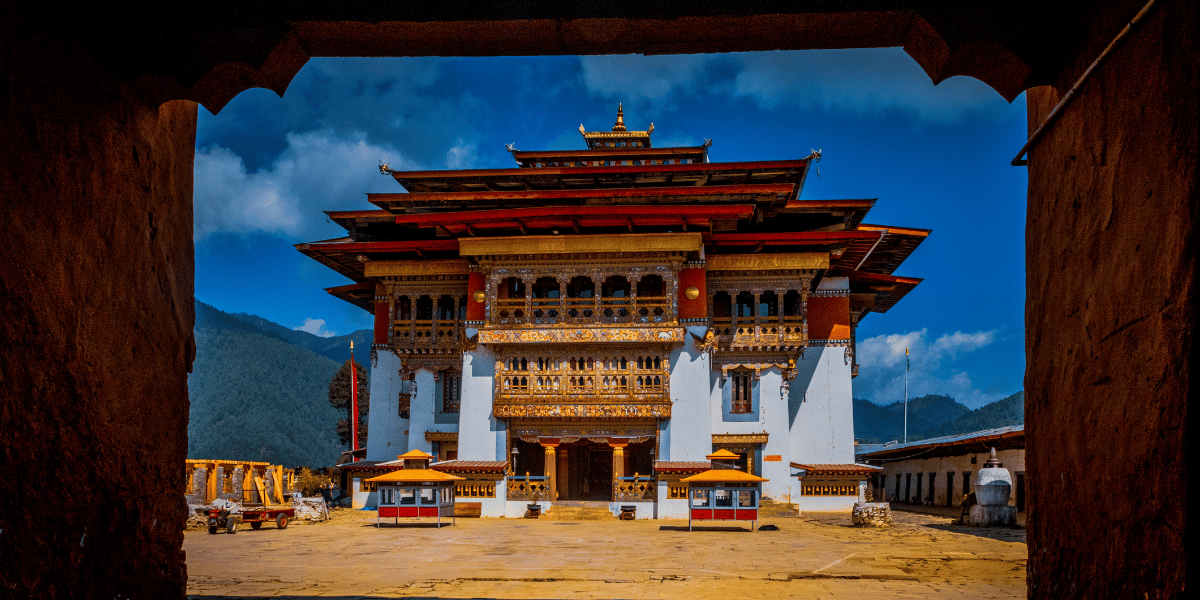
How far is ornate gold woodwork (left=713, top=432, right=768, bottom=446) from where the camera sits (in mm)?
27703

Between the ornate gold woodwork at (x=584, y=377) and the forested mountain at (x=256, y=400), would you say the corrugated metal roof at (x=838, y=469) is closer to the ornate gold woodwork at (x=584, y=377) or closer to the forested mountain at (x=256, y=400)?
→ the ornate gold woodwork at (x=584, y=377)

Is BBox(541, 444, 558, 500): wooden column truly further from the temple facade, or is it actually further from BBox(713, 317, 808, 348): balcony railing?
BBox(713, 317, 808, 348): balcony railing

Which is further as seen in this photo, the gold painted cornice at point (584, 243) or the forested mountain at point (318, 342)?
the forested mountain at point (318, 342)

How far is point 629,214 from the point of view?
24875 mm

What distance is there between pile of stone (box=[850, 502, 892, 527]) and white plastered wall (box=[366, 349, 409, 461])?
15962mm

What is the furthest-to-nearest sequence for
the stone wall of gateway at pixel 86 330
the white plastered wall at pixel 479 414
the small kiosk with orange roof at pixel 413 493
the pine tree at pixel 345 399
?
the pine tree at pixel 345 399 → the white plastered wall at pixel 479 414 → the small kiosk with orange roof at pixel 413 493 → the stone wall of gateway at pixel 86 330

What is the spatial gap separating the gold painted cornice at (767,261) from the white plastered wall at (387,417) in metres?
11.6

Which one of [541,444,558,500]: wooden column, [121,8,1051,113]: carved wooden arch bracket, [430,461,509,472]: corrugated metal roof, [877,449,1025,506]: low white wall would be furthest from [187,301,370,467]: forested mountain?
[121,8,1051,113]: carved wooden arch bracket

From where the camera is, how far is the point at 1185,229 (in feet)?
10.9

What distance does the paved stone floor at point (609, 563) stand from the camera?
987cm

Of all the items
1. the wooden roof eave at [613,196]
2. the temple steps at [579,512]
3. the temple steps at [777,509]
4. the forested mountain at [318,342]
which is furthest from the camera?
the forested mountain at [318,342]

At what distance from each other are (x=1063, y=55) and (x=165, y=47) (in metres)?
4.66

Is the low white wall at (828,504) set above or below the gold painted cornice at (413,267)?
below

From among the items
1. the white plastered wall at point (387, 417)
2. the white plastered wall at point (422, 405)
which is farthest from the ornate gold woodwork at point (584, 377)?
the white plastered wall at point (387, 417)
